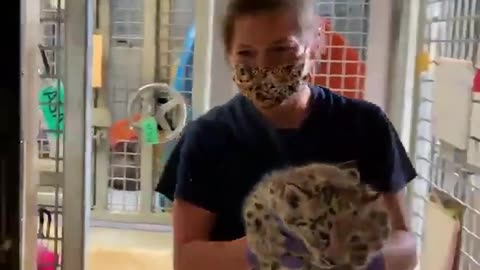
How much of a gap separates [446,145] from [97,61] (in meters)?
0.35

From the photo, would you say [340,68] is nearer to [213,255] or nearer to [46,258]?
[213,255]

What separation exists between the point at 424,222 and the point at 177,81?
27 centimetres

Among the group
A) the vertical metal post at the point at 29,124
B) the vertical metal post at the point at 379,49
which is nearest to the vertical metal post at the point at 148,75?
the vertical metal post at the point at 29,124

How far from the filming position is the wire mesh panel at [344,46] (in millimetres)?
677

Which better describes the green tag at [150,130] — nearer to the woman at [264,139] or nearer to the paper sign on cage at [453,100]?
the woman at [264,139]

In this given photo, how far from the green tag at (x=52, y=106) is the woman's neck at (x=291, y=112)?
21 cm

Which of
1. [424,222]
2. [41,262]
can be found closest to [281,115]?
[424,222]

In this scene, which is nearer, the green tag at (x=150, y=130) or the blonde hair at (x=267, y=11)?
the blonde hair at (x=267, y=11)

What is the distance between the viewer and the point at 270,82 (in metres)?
0.63

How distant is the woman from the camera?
63cm

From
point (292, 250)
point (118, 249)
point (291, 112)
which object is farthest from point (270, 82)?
point (118, 249)
